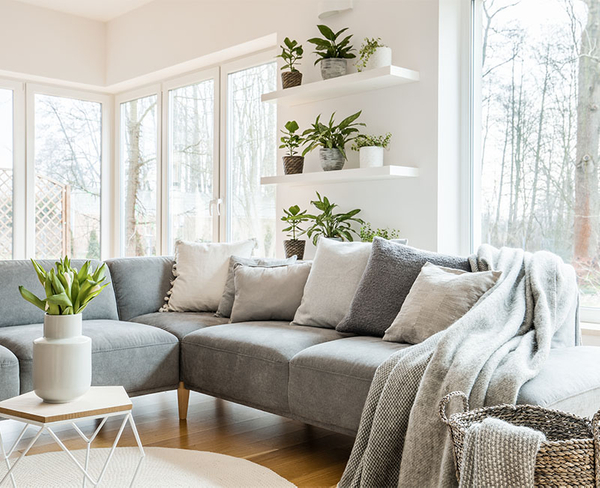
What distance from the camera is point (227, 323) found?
3.39m

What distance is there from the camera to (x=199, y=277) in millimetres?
3729

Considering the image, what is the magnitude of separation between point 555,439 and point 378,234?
2123 mm

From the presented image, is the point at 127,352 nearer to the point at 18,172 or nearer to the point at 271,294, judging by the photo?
the point at 271,294

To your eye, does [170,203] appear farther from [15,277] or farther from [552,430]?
[552,430]

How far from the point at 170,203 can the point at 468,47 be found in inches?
116

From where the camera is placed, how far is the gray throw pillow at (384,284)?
2832 millimetres

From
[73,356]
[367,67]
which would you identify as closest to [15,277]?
[73,356]

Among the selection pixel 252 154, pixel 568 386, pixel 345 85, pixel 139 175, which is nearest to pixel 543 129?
pixel 345 85

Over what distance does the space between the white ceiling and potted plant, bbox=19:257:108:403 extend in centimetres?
419

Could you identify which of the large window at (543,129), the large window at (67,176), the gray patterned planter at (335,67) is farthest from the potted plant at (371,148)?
the large window at (67,176)

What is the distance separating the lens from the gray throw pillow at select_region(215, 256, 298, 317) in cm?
354

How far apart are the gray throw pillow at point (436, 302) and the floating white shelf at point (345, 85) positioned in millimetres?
1351

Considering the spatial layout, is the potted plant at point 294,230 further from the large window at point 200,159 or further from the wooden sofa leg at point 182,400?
the wooden sofa leg at point 182,400

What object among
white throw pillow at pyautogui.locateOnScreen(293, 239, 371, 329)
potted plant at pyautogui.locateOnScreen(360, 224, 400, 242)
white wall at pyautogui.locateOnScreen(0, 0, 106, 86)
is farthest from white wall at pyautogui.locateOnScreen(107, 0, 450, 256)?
white wall at pyautogui.locateOnScreen(0, 0, 106, 86)
